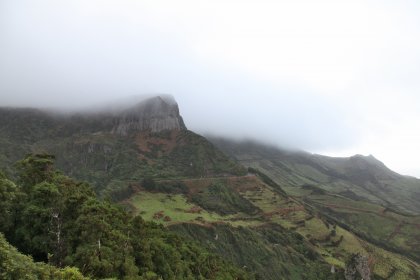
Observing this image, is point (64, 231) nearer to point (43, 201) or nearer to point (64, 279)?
point (43, 201)

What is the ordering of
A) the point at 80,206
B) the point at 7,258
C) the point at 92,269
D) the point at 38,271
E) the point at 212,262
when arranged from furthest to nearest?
the point at 212,262 → the point at 80,206 → the point at 92,269 → the point at 38,271 → the point at 7,258

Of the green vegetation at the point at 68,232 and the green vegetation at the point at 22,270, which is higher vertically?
the green vegetation at the point at 22,270

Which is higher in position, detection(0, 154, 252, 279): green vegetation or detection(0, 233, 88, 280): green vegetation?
detection(0, 233, 88, 280): green vegetation

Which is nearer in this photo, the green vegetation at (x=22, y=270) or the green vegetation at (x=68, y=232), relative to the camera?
the green vegetation at (x=22, y=270)

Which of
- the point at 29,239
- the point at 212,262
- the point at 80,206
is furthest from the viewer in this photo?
the point at 212,262

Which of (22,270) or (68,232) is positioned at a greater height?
(22,270)

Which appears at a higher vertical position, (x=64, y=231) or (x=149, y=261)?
(x=64, y=231)

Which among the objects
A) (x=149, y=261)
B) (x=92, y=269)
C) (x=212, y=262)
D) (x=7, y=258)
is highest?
(x=7, y=258)

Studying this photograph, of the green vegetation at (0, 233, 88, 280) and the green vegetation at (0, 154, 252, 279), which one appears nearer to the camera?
the green vegetation at (0, 233, 88, 280)

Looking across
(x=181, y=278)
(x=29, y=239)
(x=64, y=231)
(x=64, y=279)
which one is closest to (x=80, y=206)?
(x=64, y=231)

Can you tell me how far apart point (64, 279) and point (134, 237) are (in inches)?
1822

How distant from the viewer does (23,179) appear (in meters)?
90.2

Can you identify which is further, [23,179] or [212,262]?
[212,262]

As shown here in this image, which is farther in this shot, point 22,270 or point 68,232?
point 68,232
